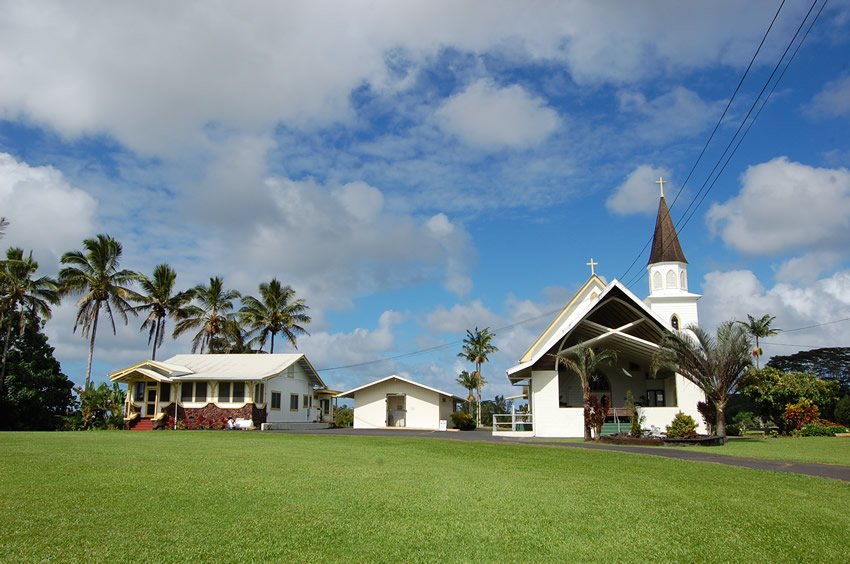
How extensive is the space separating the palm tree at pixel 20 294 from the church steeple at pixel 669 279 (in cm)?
3832

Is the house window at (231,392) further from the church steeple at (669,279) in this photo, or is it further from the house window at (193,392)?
the church steeple at (669,279)

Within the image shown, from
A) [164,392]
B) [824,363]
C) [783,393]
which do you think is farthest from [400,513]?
[824,363]

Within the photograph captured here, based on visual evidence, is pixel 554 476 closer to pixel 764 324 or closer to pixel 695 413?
pixel 695 413

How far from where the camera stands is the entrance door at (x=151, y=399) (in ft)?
145

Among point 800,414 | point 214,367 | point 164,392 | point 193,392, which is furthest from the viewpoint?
point 214,367

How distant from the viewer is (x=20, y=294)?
138 ft

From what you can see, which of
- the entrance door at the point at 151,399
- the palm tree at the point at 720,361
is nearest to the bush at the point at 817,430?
the palm tree at the point at 720,361

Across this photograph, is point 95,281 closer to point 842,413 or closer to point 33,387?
point 33,387

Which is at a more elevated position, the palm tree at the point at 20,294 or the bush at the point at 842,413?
the palm tree at the point at 20,294

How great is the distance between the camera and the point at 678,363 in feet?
97.7

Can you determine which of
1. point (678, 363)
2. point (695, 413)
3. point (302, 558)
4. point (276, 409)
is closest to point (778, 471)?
point (302, 558)

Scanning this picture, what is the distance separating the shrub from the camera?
112 feet

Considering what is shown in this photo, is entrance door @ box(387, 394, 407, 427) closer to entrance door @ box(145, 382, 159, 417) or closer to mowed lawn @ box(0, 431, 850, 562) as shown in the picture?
entrance door @ box(145, 382, 159, 417)

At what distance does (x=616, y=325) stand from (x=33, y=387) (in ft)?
117
